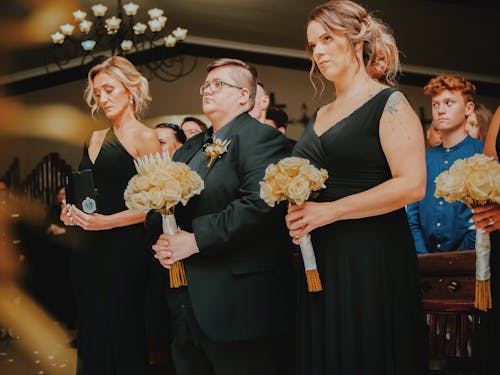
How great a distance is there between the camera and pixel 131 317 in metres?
3.65

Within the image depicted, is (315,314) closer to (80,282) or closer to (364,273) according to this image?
(364,273)

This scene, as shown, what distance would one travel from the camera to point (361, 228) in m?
2.49

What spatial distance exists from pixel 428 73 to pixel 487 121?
5841 mm

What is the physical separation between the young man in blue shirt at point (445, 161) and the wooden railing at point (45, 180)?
29.4ft

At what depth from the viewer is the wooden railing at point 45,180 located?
39.3ft

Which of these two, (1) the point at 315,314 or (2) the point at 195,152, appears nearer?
(1) the point at 315,314

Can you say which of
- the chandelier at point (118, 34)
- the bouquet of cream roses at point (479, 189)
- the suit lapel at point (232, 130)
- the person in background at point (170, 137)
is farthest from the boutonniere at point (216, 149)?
the chandelier at point (118, 34)

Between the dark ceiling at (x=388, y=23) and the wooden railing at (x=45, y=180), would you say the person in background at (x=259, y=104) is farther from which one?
the wooden railing at (x=45, y=180)

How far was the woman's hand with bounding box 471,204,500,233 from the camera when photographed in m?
2.57

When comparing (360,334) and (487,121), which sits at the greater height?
(487,121)

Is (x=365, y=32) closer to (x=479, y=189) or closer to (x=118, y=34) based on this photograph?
(x=479, y=189)

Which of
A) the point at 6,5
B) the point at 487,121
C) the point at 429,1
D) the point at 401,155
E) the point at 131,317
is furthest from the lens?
the point at 6,5

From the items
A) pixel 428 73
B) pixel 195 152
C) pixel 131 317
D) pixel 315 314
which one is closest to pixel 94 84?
pixel 195 152

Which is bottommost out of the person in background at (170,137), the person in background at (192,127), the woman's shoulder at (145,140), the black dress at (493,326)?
the black dress at (493,326)
